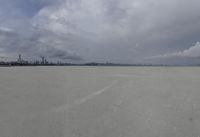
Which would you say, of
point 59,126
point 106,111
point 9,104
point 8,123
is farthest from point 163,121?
point 9,104

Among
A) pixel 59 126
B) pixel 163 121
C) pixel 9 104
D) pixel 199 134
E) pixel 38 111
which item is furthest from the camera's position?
pixel 9 104

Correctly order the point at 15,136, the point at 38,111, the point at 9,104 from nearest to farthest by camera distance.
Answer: the point at 15,136 → the point at 38,111 → the point at 9,104

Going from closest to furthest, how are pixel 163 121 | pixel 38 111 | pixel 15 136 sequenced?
1. pixel 15 136
2. pixel 163 121
3. pixel 38 111

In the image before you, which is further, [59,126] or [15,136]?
[59,126]

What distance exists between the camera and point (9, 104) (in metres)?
9.62

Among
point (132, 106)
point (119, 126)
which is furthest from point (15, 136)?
point (132, 106)

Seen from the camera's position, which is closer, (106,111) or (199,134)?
(199,134)

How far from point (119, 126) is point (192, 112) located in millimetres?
3884

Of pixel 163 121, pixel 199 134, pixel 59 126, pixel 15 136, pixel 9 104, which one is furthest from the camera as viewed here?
pixel 9 104

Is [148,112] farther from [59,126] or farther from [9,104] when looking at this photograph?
[9,104]

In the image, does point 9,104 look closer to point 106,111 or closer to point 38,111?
point 38,111

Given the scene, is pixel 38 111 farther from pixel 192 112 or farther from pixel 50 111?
pixel 192 112

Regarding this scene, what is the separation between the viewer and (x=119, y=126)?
22.1ft

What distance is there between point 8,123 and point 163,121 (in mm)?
5504
